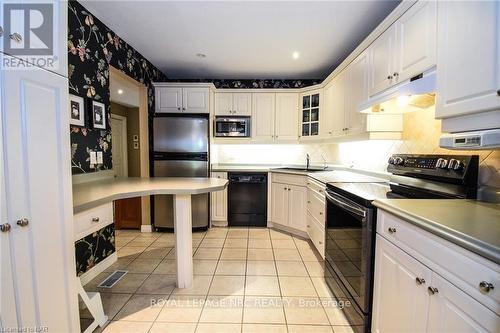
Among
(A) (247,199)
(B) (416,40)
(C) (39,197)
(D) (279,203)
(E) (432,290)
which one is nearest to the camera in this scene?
(E) (432,290)

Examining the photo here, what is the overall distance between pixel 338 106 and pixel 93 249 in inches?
A: 126

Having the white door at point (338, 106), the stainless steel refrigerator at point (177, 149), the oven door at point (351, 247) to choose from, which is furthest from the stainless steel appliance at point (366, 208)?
the stainless steel refrigerator at point (177, 149)

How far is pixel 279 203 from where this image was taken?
3.58 metres

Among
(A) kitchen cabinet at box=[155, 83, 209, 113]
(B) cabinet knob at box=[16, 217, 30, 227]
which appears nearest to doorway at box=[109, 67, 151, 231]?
(A) kitchen cabinet at box=[155, 83, 209, 113]

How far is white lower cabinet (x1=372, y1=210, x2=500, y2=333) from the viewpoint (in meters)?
0.76

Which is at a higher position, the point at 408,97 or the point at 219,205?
the point at 408,97

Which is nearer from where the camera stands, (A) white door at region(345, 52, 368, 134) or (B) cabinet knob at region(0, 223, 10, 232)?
(B) cabinet knob at region(0, 223, 10, 232)

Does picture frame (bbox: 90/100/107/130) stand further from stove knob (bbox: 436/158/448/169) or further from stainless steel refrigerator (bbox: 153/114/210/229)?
stove knob (bbox: 436/158/448/169)

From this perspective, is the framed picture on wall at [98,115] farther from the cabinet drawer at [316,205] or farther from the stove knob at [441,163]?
the stove knob at [441,163]

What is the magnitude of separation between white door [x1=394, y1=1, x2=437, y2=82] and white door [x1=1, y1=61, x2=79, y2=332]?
219 cm

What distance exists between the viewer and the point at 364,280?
148cm

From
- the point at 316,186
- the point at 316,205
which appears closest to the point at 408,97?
the point at 316,186

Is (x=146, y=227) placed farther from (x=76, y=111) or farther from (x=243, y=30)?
(x=243, y=30)

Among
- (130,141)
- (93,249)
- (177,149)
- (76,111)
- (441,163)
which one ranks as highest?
(76,111)
